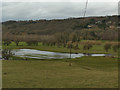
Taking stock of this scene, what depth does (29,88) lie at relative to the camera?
43.7 ft

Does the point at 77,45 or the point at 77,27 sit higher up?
the point at 77,27

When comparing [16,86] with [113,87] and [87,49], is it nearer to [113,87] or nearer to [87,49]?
[113,87]

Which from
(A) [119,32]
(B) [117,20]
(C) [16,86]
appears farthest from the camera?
(C) [16,86]

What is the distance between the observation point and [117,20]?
264 inches

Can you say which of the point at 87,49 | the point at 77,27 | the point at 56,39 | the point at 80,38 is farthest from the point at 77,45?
the point at 77,27

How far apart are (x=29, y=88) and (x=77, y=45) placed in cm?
7810

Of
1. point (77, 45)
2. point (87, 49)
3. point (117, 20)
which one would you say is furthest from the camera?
point (77, 45)

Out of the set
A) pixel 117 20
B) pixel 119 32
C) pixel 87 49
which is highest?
pixel 117 20

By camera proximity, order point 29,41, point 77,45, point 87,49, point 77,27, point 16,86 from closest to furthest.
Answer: point 16,86 < point 87,49 < point 77,45 < point 29,41 < point 77,27

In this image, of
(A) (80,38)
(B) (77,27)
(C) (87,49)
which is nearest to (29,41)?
(A) (80,38)

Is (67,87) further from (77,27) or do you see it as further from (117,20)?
(77,27)

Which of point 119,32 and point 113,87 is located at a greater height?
point 119,32

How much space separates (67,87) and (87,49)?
70.1 meters

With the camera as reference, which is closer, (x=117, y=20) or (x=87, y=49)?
(x=117, y=20)
